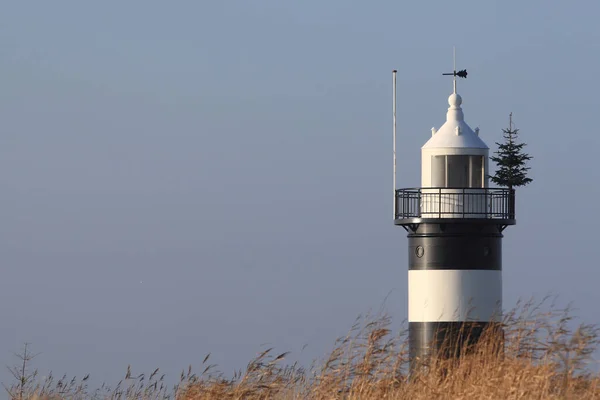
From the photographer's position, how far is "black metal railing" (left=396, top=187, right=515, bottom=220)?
17766mm

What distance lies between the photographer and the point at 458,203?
58.5 feet

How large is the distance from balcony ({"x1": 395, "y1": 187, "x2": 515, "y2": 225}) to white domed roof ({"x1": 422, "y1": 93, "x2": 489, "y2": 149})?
863 mm

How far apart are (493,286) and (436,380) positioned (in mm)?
8441

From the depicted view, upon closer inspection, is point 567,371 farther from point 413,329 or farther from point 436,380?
point 413,329

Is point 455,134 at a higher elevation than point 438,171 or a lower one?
higher

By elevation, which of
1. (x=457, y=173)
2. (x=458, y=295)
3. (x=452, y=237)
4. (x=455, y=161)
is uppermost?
(x=455, y=161)

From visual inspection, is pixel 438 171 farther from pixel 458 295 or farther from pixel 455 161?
pixel 458 295

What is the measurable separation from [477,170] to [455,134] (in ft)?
2.47

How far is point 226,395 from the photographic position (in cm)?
948

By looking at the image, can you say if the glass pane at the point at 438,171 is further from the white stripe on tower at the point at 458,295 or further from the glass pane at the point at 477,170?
the white stripe on tower at the point at 458,295

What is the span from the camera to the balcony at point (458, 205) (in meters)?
→ 17.7

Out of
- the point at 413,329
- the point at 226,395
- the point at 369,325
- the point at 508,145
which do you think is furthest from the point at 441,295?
the point at 226,395

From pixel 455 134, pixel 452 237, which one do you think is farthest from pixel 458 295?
pixel 455 134

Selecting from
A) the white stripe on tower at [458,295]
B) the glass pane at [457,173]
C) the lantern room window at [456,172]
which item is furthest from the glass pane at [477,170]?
the white stripe on tower at [458,295]
